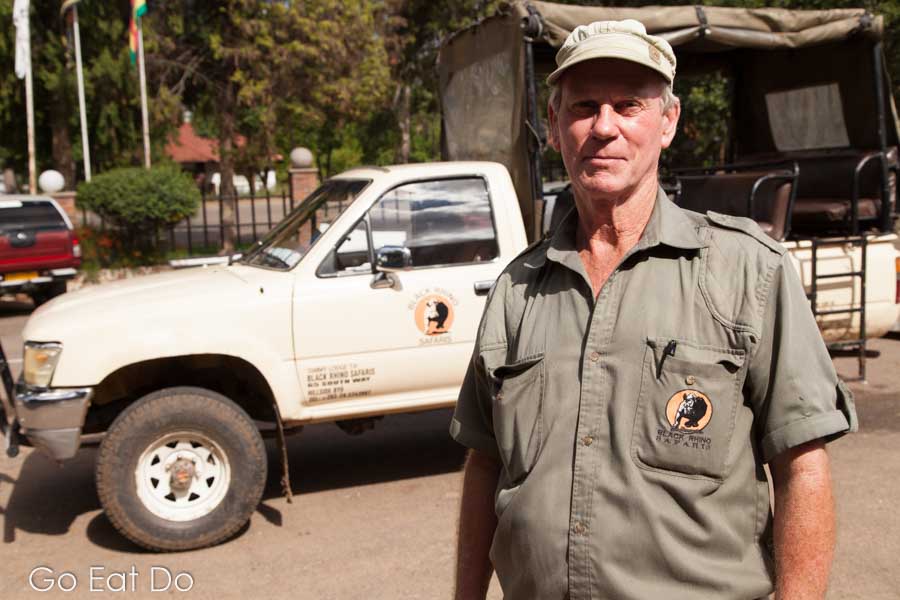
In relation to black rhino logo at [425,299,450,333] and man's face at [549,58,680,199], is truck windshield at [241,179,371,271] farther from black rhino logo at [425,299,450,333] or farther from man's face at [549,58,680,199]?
man's face at [549,58,680,199]

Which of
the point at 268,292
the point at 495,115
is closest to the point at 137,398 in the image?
the point at 268,292

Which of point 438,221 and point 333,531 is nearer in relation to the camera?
point 333,531

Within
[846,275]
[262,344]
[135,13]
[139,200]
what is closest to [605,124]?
[262,344]

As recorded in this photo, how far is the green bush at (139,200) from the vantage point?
1700 cm

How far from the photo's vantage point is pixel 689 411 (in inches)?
71.8

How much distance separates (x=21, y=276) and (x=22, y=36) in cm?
780

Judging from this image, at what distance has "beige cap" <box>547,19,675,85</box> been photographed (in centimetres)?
187

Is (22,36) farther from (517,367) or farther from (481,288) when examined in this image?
(517,367)

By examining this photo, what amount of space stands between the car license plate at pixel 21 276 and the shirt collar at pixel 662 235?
523 inches

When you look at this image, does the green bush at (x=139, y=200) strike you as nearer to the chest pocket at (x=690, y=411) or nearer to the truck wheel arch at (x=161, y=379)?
the truck wheel arch at (x=161, y=379)

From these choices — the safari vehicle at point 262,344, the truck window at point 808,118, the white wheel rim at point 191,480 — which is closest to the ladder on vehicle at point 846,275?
the truck window at point 808,118

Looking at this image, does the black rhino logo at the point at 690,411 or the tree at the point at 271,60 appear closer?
the black rhino logo at the point at 690,411

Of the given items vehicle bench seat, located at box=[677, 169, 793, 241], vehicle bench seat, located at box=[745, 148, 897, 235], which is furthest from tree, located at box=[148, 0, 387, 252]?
vehicle bench seat, located at box=[745, 148, 897, 235]

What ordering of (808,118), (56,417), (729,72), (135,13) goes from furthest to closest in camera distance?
(135,13) < (729,72) < (808,118) < (56,417)
